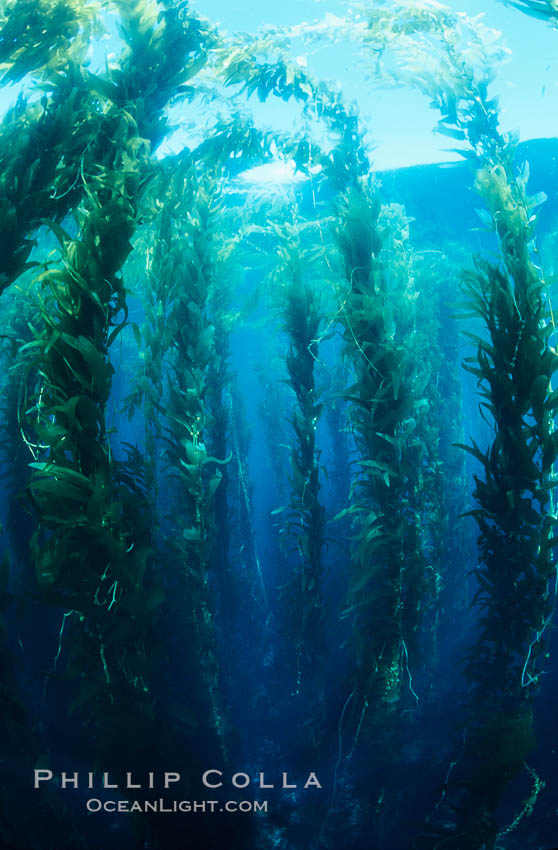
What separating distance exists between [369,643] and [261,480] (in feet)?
62.4

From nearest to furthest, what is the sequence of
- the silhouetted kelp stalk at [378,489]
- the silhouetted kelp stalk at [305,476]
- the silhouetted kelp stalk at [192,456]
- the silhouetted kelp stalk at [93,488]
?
the silhouetted kelp stalk at [93,488], the silhouetted kelp stalk at [378,489], the silhouetted kelp stalk at [192,456], the silhouetted kelp stalk at [305,476]

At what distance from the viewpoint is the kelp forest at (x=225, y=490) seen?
2.50m

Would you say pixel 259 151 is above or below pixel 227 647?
above

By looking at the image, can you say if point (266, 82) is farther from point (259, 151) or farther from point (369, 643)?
point (369, 643)

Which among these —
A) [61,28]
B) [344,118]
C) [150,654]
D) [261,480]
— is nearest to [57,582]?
[150,654]

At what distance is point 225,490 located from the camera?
→ 496 centimetres

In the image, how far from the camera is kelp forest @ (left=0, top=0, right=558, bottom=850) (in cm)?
250

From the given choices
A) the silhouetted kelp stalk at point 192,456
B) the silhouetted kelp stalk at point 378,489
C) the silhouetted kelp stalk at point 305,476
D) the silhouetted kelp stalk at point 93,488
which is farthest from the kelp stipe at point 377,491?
the silhouetted kelp stalk at point 93,488

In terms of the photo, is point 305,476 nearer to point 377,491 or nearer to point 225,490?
point 377,491

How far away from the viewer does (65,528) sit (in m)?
2.26

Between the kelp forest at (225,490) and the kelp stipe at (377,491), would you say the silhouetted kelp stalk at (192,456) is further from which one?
the kelp stipe at (377,491)

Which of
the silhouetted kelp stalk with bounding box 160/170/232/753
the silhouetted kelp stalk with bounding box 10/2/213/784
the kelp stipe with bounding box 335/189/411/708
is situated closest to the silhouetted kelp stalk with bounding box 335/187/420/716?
the kelp stipe with bounding box 335/189/411/708

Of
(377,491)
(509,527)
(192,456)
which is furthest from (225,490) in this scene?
(509,527)

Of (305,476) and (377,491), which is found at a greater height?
(377,491)
